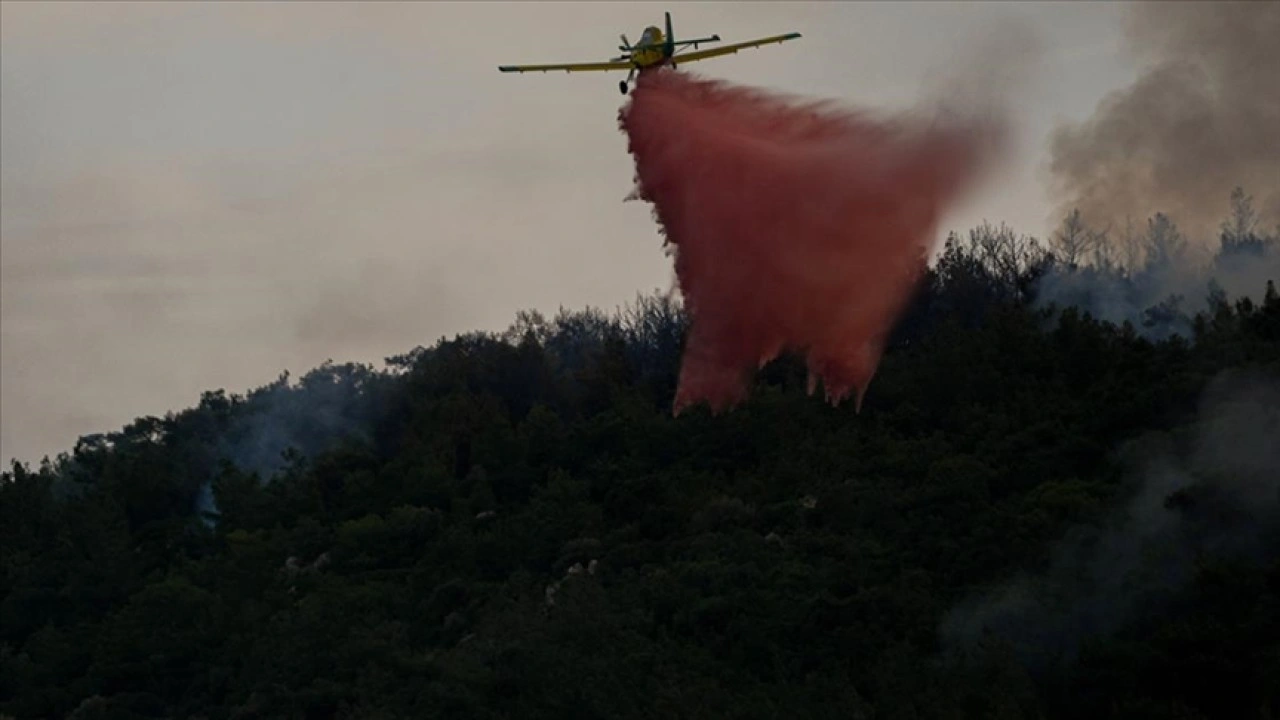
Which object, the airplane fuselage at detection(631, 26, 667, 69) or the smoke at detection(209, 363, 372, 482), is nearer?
the airplane fuselage at detection(631, 26, 667, 69)

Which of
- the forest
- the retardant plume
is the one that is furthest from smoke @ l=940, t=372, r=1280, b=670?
the retardant plume

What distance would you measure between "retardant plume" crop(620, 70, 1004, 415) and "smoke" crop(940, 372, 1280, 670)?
9.33 meters

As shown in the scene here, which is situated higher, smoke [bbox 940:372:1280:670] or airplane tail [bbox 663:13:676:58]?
airplane tail [bbox 663:13:676:58]

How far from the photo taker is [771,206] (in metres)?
64.8

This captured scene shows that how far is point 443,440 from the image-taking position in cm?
10275

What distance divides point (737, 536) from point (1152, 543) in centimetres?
1518

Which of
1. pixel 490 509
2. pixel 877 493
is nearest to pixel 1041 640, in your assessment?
pixel 877 493

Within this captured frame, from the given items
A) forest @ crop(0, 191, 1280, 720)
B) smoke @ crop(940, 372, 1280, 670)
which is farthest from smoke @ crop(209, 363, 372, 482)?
smoke @ crop(940, 372, 1280, 670)

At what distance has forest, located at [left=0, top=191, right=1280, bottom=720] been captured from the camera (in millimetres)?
66625

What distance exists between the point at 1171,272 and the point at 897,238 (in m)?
41.6

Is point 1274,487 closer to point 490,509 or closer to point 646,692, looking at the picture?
point 646,692

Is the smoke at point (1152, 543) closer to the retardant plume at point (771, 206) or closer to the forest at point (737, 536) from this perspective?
the forest at point (737, 536)

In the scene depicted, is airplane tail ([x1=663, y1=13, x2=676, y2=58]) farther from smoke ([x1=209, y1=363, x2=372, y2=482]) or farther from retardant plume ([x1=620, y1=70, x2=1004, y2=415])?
smoke ([x1=209, y1=363, x2=372, y2=482])

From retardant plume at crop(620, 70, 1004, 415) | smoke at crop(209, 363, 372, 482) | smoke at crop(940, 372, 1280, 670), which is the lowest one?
smoke at crop(940, 372, 1280, 670)
